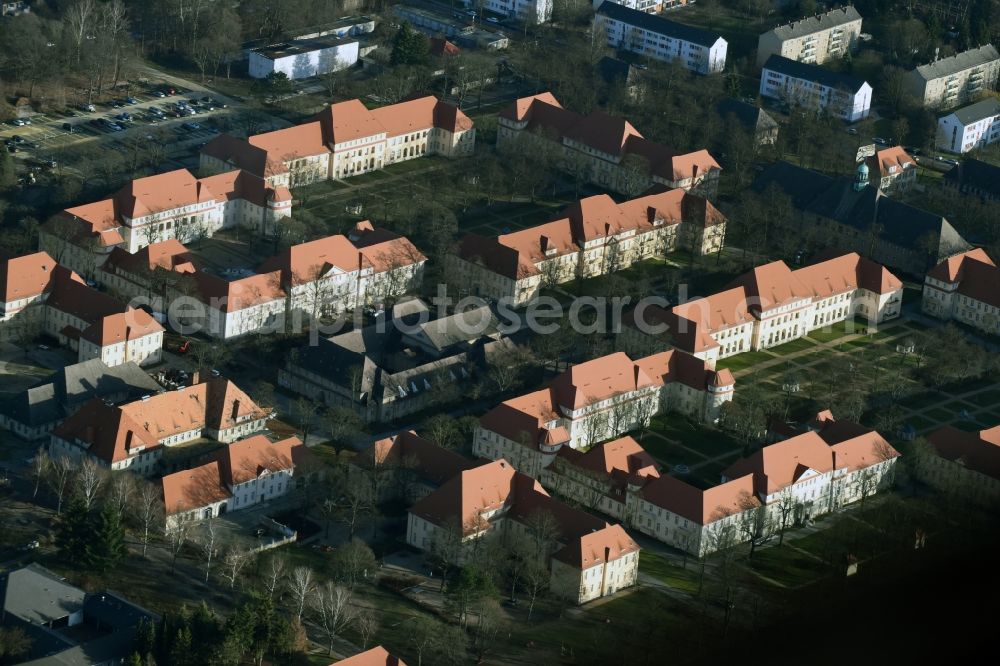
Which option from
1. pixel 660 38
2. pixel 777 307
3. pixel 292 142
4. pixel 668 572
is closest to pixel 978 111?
pixel 660 38

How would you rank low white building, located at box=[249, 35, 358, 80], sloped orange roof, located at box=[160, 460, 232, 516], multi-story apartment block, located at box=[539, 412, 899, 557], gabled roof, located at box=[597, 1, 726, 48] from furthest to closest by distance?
gabled roof, located at box=[597, 1, 726, 48] → low white building, located at box=[249, 35, 358, 80] → multi-story apartment block, located at box=[539, 412, 899, 557] → sloped orange roof, located at box=[160, 460, 232, 516]

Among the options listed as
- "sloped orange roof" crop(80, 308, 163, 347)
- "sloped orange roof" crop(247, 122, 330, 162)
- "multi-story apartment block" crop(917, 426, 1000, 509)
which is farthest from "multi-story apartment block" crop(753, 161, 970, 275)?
"sloped orange roof" crop(80, 308, 163, 347)

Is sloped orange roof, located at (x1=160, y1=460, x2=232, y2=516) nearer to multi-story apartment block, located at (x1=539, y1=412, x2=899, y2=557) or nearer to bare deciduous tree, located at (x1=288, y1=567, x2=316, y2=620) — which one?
bare deciduous tree, located at (x1=288, y1=567, x2=316, y2=620)

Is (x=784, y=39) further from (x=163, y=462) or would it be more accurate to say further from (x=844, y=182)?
(x=163, y=462)

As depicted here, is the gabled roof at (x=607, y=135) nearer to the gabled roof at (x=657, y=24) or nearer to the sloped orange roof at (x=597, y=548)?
the gabled roof at (x=657, y=24)

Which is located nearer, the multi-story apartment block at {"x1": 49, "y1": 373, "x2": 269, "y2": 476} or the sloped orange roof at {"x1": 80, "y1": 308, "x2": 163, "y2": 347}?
the multi-story apartment block at {"x1": 49, "y1": 373, "x2": 269, "y2": 476}

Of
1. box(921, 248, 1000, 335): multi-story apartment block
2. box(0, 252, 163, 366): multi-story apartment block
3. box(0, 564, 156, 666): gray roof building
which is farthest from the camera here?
box(921, 248, 1000, 335): multi-story apartment block

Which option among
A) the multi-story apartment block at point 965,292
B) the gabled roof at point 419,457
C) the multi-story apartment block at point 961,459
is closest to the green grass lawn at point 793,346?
the multi-story apartment block at point 965,292
